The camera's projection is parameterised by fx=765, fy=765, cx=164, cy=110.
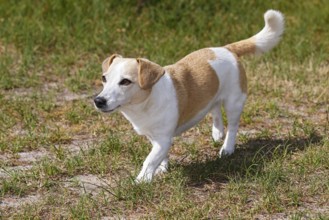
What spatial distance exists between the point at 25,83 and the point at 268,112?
241 centimetres

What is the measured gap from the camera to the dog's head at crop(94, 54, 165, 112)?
4840 mm

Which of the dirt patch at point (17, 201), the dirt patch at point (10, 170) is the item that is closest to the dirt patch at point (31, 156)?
the dirt patch at point (10, 170)

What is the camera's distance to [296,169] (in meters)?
5.32

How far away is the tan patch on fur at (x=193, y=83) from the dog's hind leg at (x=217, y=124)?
0.50 m

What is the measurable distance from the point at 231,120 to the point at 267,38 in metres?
0.77

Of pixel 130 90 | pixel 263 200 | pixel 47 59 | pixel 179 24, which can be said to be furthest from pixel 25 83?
pixel 263 200

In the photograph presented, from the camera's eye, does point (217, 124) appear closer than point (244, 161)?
No

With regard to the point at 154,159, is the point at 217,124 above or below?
below

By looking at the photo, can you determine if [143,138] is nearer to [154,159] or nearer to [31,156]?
[31,156]

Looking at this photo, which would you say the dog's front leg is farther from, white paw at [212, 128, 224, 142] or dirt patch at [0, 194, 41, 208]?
white paw at [212, 128, 224, 142]

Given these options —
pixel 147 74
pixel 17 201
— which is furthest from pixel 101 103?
pixel 17 201

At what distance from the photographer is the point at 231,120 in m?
5.79

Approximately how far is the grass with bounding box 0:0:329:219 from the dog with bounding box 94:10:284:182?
8.9 inches

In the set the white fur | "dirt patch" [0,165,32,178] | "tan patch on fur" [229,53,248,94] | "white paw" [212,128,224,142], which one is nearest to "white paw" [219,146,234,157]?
"white paw" [212,128,224,142]
